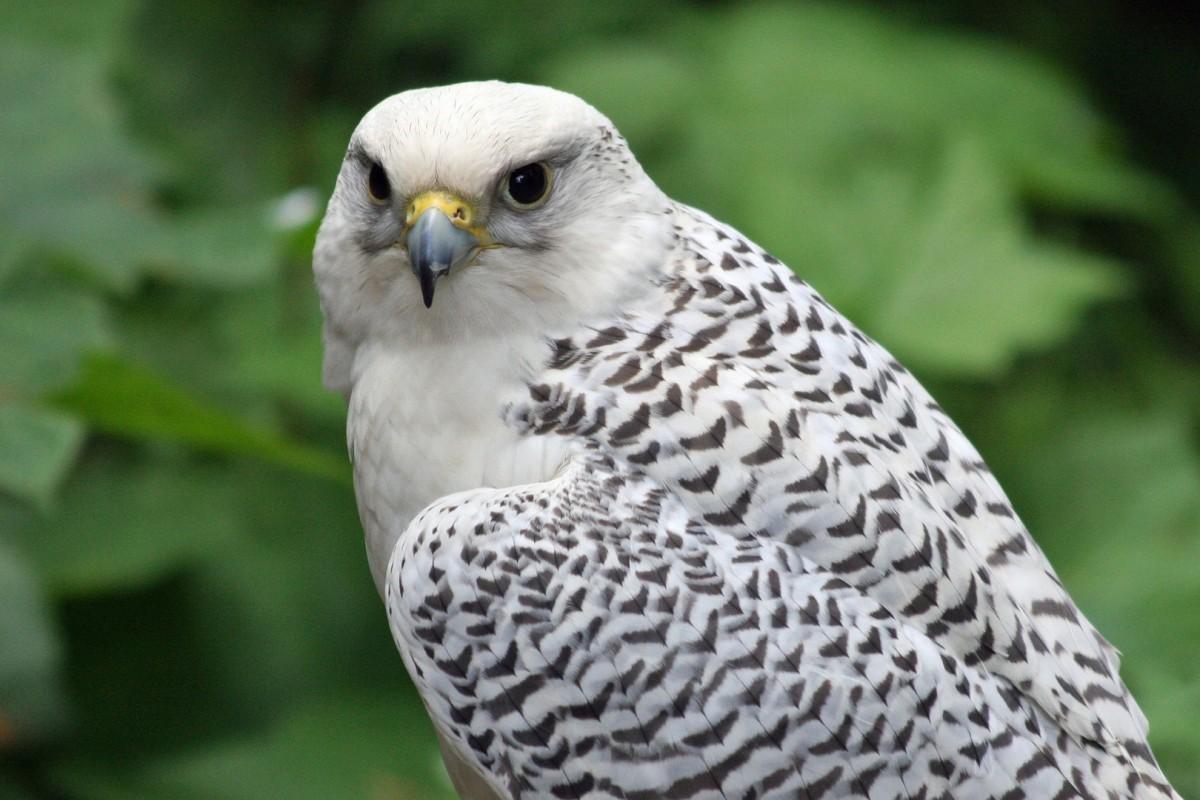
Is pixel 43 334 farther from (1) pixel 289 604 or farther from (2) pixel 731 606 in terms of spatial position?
(2) pixel 731 606

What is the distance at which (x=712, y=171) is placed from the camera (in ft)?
14.5

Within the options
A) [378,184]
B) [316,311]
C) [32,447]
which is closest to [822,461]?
[378,184]

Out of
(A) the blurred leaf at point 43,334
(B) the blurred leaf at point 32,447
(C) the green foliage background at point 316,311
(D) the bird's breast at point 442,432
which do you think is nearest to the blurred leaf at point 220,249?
(C) the green foliage background at point 316,311

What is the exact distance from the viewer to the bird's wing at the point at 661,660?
2092 millimetres

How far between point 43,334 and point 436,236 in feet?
4.83

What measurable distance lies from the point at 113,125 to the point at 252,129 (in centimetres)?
154

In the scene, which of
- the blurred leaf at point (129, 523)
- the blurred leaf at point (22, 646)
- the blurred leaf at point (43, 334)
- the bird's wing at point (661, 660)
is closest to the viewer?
the bird's wing at point (661, 660)

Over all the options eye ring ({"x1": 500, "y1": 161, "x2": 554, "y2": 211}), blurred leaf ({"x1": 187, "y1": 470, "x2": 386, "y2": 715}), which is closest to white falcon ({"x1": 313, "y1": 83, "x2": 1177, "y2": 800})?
eye ring ({"x1": 500, "y1": 161, "x2": 554, "y2": 211})

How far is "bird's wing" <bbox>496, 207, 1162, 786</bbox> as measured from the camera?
2.18m

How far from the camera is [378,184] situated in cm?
225

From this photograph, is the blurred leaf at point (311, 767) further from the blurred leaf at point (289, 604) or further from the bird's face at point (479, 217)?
the bird's face at point (479, 217)

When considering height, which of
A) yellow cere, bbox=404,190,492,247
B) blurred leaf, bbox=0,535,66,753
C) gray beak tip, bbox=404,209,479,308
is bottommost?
blurred leaf, bbox=0,535,66,753

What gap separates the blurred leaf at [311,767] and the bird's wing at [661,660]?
167 cm

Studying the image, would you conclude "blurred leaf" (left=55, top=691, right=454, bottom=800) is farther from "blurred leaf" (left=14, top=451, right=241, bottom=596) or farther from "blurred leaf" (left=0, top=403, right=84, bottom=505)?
"blurred leaf" (left=0, top=403, right=84, bottom=505)
